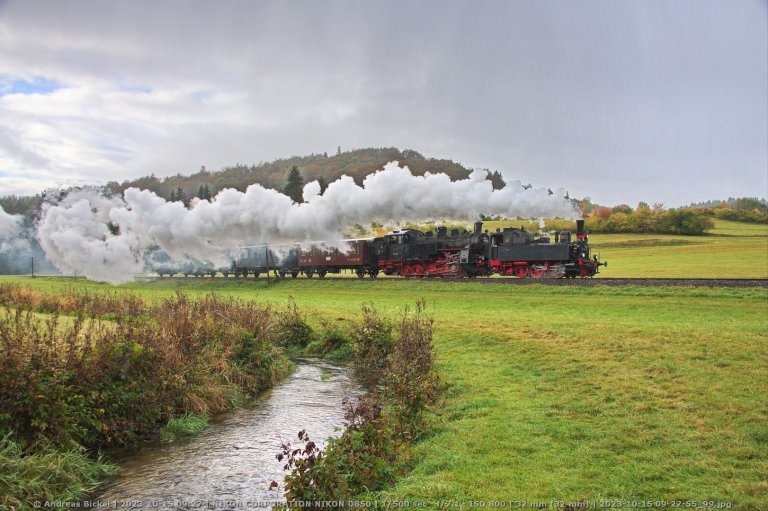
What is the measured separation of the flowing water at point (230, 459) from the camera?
320 inches

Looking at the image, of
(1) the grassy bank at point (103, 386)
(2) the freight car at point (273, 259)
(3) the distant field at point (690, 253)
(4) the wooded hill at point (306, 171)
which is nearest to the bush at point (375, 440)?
(1) the grassy bank at point (103, 386)

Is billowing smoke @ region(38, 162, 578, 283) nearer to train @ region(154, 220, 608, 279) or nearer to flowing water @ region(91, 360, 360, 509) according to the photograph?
train @ region(154, 220, 608, 279)

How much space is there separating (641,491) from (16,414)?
30.8 feet

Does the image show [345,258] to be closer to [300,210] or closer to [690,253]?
[300,210]

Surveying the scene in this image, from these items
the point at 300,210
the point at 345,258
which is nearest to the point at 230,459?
the point at 300,210

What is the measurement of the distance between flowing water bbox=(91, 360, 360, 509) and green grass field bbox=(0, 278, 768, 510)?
2646mm

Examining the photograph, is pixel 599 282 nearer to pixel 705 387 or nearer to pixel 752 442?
pixel 705 387

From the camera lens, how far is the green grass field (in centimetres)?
696

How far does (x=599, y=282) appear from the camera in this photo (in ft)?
95.3

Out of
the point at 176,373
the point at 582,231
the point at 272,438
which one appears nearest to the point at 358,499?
the point at 272,438

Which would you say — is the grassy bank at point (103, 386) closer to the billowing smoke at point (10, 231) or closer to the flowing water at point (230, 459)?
the flowing water at point (230, 459)

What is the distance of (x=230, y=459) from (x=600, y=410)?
6.82 metres

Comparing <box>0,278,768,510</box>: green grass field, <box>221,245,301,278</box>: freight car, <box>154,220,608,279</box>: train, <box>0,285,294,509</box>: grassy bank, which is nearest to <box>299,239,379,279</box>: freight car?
<box>154,220,608,279</box>: train

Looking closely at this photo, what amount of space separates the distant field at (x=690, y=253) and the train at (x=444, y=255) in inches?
253
